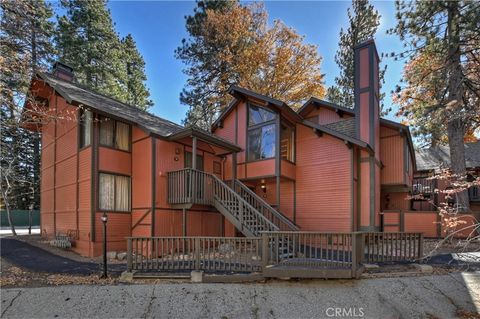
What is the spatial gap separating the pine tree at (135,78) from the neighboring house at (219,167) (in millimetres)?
16535

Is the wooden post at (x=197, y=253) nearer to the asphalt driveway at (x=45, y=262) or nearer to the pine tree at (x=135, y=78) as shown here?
the asphalt driveway at (x=45, y=262)

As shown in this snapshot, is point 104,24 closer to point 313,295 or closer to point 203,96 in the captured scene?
point 203,96

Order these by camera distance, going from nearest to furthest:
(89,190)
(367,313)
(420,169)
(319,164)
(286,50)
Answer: (367,313) < (89,190) < (319,164) < (420,169) < (286,50)

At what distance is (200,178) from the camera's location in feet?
39.9

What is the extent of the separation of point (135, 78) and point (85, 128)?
75.3ft

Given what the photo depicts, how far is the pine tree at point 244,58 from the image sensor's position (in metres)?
25.2

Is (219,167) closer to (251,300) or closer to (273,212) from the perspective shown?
(273,212)

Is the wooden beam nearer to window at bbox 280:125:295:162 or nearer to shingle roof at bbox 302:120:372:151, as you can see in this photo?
shingle roof at bbox 302:120:372:151

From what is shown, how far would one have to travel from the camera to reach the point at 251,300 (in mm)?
7094

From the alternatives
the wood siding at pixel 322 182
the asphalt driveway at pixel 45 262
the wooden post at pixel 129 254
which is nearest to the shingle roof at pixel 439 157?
the wood siding at pixel 322 182

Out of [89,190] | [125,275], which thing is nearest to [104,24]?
[89,190]

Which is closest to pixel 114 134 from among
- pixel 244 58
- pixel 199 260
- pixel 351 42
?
pixel 199 260

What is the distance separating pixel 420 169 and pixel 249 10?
61.5 ft

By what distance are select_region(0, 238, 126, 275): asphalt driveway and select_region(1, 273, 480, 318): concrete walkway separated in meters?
1.75
